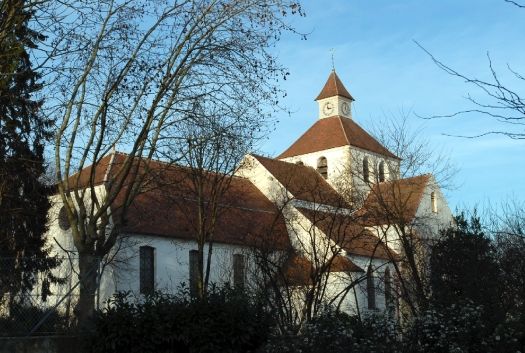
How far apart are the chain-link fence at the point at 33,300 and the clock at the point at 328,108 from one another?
5367cm

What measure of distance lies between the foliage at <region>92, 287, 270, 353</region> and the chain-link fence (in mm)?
711

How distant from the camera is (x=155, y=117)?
15555 mm

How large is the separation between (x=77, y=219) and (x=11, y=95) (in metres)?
4.96

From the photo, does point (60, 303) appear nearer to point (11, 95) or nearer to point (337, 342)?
point (11, 95)

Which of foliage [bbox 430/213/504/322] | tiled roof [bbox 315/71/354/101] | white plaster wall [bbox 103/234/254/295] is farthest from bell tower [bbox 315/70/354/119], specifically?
foliage [bbox 430/213/504/322]

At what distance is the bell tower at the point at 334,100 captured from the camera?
65375mm

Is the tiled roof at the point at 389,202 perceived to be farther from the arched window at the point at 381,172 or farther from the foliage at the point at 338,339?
the foliage at the point at 338,339

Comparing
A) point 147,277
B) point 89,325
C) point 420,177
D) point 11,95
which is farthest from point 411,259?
point 147,277

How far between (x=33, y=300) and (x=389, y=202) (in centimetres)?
1893

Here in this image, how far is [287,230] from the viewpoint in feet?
139

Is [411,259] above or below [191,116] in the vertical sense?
below

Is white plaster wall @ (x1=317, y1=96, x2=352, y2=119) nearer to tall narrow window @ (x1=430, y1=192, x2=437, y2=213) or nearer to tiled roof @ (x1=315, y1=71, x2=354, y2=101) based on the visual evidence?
tiled roof @ (x1=315, y1=71, x2=354, y2=101)

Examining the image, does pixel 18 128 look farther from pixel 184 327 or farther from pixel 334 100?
pixel 334 100

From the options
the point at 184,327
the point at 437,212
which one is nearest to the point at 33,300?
the point at 184,327
